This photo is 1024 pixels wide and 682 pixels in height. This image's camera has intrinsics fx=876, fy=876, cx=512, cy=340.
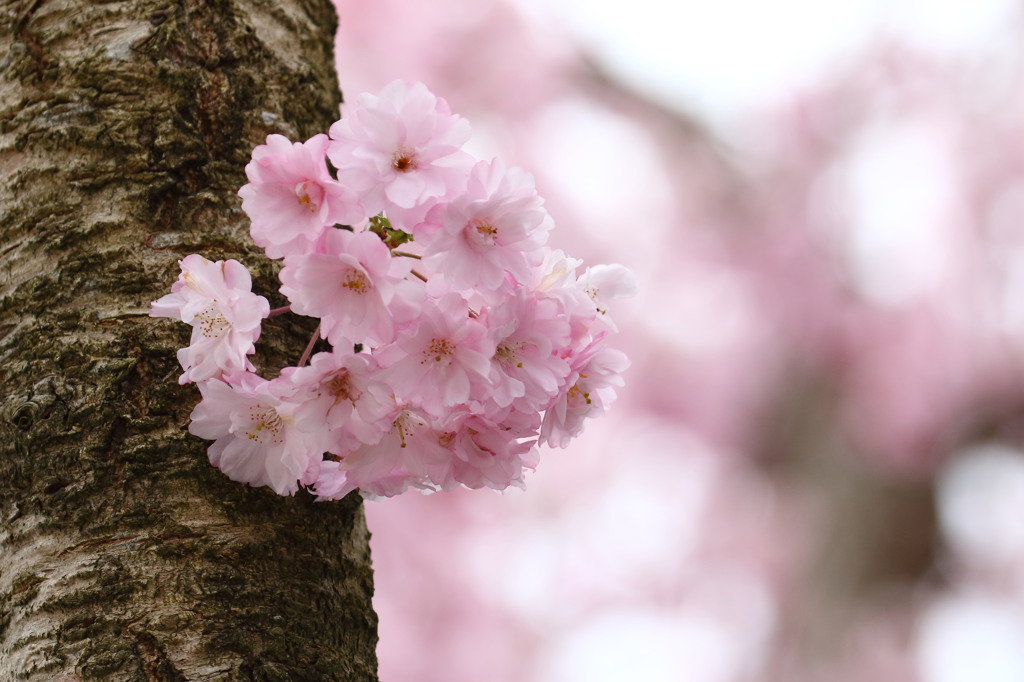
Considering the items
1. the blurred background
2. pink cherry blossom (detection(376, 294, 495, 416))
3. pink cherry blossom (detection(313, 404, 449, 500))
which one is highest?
the blurred background

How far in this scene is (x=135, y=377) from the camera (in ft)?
3.08

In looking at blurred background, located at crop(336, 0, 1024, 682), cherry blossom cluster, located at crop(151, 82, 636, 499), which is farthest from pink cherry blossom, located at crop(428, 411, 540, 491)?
blurred background, located at crop(336, 0, 1024, 682)

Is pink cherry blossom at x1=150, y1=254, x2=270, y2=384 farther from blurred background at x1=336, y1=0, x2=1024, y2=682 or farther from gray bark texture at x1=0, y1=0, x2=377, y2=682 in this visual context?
blurred background at x1=336, y1=0, x2=1024, y2=682

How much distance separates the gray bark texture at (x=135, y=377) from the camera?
34.6 inches

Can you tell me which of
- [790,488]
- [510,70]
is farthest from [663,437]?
[510,70]

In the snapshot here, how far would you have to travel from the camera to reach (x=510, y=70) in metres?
6.41

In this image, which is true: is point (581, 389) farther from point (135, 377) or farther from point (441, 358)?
point (135, 377)

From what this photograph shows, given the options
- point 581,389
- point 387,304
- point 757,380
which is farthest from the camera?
point 757,380

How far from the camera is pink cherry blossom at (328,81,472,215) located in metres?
0.77

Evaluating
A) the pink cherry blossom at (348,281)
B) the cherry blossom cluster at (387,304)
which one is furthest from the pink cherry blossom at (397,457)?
the pink cherry blossom at (348,281)

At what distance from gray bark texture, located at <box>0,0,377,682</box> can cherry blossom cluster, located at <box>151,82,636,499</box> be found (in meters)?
0.12

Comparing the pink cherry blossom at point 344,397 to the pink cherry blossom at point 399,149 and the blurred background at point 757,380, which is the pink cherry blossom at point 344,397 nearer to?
the pink cherry blossom at point 399,149

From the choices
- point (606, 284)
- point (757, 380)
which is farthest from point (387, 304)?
point (757, 380)

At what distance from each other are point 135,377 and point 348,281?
1.07 feet
